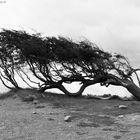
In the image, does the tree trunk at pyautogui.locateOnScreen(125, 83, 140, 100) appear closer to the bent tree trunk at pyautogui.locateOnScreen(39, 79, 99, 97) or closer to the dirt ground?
the bent tree trunk at pyautogui.locateOnScreen(39, 79, 99, 97)

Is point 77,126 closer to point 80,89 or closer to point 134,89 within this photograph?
point 134,89

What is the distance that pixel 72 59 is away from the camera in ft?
71.3

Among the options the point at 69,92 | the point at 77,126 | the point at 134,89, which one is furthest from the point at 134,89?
the point at 77,126

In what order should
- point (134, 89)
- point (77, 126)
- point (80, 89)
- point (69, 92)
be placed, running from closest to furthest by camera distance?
point (77, 126)
point (134, 89)
point (80, 89)
point (69, 92)

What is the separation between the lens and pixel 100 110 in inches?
614

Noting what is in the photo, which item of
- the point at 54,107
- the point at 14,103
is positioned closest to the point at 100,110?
the point at 54,107

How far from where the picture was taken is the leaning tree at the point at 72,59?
69.7 feet

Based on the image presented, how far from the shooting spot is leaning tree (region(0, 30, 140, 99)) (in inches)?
837

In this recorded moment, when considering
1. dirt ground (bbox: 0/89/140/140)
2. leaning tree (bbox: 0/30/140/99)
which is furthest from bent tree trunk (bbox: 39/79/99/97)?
dirt ground (bbox: 0/89/140/140)

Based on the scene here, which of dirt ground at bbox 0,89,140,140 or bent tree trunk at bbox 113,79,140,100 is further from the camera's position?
bent tree trunk at bbox 113,79,140,100

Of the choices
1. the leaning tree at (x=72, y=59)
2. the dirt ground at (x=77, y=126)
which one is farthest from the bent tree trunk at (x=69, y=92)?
the dirt ground at (x=77, y=126)

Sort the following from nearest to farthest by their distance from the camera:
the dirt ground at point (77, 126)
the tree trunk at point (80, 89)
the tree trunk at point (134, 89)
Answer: the dirt ground at point (77, 126) → the tree trunk at point (134, 89) → the tree trunk at point (80, 89)

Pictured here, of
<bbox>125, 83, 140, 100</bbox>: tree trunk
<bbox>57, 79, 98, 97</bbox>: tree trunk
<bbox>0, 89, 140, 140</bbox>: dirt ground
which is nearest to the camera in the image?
<bbox>0, 89, 140, 140</bbox>: dirt ground

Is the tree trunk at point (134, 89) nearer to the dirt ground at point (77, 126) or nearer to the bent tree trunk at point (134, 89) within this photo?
the bent tree trunk at point (134, 89)
